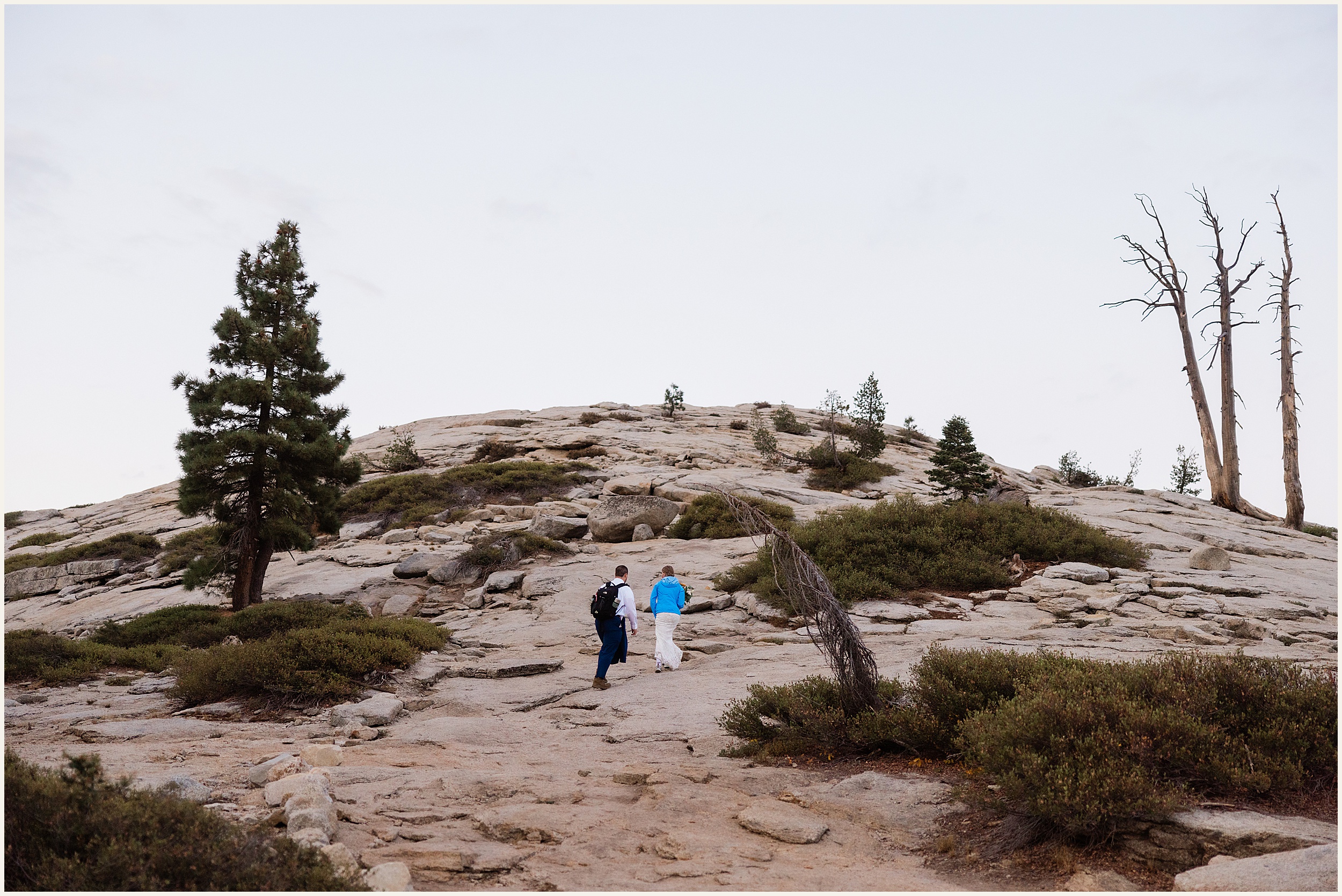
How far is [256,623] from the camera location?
15086 mm

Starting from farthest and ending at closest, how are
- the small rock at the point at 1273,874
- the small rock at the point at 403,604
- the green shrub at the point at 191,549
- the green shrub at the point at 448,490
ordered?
the green shrub at the point at 448,490
the green shrub at the point at 191,549
the small rock at the point at 403,604
the small rock at the point at 1273,874

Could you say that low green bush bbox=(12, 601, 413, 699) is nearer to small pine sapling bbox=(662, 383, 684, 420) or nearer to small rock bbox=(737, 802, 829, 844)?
small rock bbox=(737, 802, 829, 844)

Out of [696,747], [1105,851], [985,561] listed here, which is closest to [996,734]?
[1105,851]

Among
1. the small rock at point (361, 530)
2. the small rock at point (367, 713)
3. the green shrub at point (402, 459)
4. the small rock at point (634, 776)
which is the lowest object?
the small rock at point (367, 713)

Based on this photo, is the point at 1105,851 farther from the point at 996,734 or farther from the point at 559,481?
the point at 559,481

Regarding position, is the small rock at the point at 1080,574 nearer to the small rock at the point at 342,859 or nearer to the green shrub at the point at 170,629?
the small rock at the point at 342,859

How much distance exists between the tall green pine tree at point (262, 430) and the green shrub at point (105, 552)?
371 inches

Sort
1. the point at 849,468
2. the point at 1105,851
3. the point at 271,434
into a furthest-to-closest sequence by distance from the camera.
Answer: the point at 849,468
the point at 271,434
the point at 1105,851

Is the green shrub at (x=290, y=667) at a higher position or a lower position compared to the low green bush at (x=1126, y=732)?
lower

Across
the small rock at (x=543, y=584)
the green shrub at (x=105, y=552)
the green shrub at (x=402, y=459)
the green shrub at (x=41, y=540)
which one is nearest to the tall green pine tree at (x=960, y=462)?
the small rock at (x=543, y=584)

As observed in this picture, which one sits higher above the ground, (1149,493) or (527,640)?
(1149,493)

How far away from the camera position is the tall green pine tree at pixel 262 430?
1847 centimetres

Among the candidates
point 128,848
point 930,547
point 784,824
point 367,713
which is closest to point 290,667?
point 367,713

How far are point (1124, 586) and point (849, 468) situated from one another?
18.4 metres
